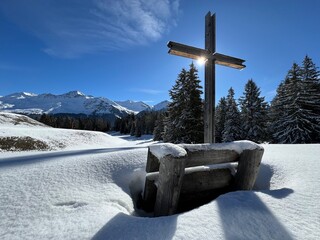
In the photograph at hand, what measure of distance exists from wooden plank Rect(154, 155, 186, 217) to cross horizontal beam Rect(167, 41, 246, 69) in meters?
2.44

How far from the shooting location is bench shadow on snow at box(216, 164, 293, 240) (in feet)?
6.02

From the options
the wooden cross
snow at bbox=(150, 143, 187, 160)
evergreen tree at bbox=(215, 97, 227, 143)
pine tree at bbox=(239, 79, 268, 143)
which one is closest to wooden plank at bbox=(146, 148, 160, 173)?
snow at bbox=(150, 143, 187, 160)

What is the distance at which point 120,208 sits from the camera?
8.11 ft

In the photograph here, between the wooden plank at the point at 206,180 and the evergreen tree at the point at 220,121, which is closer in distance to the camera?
the wooden plank at the point at 206,180

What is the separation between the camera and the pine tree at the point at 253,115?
24703 mm

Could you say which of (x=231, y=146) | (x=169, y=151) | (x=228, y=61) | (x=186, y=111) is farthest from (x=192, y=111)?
(x=169, y=151)

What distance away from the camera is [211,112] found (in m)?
4.23

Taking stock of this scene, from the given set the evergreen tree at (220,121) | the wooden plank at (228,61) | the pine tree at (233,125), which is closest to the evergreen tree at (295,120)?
the pine tree at (233,125)

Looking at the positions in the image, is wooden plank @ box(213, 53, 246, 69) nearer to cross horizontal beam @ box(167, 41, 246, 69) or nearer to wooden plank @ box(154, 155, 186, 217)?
cross horizontal beam @ box(167, 41, 246, 69)

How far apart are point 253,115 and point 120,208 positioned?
25921mm

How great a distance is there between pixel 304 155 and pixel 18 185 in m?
5.43

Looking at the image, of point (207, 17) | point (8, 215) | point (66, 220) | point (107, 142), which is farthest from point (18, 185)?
point (107, 142)

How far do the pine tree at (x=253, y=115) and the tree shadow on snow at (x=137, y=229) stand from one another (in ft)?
82.8

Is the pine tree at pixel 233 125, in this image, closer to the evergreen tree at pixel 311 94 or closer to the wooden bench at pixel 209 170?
the evergreen tree at pixel 311 94
